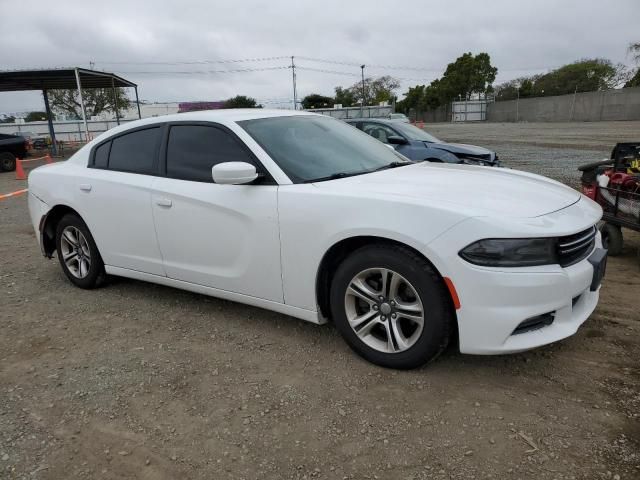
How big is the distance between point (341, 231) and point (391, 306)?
525 mm

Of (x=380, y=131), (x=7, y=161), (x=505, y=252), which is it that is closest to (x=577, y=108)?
(x=380, y=131)

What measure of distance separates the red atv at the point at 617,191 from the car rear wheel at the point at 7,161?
67.6ft

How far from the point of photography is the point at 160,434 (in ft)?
8.29

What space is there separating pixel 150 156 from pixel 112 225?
2.27ft

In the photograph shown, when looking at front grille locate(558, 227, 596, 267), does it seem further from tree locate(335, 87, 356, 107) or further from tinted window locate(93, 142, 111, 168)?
tree locate(335, 87, 356, 107)

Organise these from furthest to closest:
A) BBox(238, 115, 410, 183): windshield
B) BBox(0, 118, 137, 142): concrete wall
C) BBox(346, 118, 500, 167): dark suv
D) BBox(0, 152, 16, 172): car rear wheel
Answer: BBox(0, 118, 137, 142): concrete wall
BBox(0, 152, 16, 172): car rear wheel
BBox(346, 118, 500, 167): dark suv
BBox(238, 115, 410, 183): windshield

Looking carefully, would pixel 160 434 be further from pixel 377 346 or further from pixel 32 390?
pixel 377 346

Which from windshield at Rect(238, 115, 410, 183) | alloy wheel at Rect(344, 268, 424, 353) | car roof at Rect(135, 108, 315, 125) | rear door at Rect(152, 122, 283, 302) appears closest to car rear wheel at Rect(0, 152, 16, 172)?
car roof at Rect(135, 108, 315, 125)

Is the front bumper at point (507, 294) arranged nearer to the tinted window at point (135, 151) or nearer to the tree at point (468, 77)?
the tinted window at point (135, 151)

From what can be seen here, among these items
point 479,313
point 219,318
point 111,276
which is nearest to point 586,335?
point 479,313

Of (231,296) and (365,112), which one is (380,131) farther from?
(365,112)

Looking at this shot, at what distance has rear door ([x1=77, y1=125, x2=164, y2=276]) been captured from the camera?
3.92 metres

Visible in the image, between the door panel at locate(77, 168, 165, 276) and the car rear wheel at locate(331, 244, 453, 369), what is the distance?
1.71 metres

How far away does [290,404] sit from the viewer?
2.73 meters
